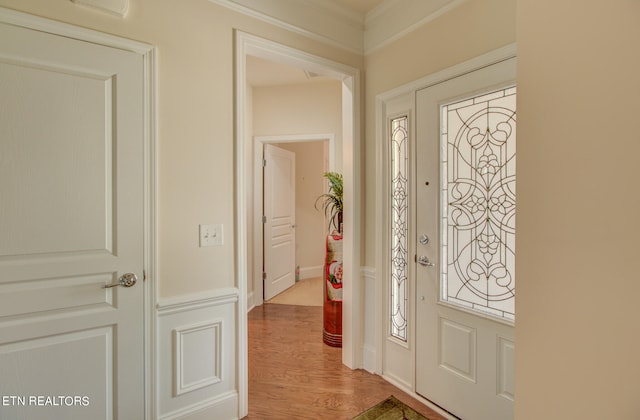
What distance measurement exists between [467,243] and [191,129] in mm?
1773

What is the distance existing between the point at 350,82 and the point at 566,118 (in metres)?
2.08

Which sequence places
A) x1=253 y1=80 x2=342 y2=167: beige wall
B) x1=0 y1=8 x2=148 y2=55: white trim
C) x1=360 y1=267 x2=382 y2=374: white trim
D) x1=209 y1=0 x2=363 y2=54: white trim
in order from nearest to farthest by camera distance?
x1=0 y1=8 x2=148 y2=55: white trim, x1=209 y1=0 x2=363 y2=54: white trim, x1=360 y1=267 x2=382 y2=374: white trim, x1=253 y1=80 x2=342 y2=167: beige wall

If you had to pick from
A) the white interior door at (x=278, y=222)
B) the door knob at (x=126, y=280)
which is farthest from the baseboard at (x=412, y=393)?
the white interior door at (x=278, y=222)

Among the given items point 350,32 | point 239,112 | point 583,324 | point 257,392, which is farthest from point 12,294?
point 350,32

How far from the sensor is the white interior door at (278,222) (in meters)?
4.13

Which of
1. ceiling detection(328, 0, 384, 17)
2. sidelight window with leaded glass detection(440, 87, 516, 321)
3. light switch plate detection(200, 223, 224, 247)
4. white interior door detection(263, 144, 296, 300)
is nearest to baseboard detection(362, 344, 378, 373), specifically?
sidelight window with leaded glass detection(440, 87, 516, 321)

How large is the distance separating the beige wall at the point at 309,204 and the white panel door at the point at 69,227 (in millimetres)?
3834

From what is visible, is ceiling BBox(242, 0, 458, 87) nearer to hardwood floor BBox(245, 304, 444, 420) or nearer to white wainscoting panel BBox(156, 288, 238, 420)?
white wainscoting panel BBox(156, 288, 238, 420)

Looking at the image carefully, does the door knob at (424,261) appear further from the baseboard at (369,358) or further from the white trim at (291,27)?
the white trim at (291,27)

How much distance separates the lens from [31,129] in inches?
53.1

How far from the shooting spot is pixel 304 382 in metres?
2.31

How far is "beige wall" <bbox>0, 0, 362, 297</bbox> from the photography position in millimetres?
1663

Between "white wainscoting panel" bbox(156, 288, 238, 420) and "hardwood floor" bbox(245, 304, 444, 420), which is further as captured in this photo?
"hardwood floor" bbox(245, 304, 444, 420)

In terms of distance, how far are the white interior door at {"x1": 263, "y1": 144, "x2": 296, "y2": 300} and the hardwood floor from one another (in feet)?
3.58
